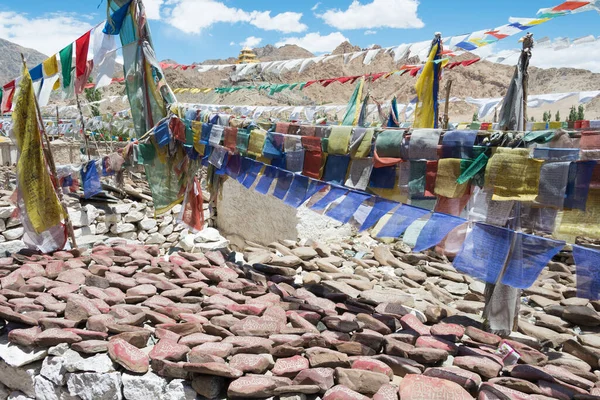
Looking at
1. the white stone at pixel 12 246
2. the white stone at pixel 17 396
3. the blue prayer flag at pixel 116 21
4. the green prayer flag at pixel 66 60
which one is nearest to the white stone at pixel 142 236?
the white stone at pixel 12 246

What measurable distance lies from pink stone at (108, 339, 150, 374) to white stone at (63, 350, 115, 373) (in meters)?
0.05

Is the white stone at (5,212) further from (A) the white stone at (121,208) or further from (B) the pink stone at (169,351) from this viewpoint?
(B) the pink stone at (169,351)

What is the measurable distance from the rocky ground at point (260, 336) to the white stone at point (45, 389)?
11mm

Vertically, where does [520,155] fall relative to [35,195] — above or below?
above

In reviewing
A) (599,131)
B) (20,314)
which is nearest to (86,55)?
(20,314)

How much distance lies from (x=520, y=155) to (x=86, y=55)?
591cm

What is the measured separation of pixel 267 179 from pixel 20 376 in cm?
291

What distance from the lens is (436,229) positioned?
3.49m

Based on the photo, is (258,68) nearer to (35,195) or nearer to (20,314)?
(35,195)

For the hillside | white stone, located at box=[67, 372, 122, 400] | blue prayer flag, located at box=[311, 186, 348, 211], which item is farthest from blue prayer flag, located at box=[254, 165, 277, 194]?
the hillside

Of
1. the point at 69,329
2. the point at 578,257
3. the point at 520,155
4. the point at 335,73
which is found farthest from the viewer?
the point at 335,73

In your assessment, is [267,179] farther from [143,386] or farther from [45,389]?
[45,389]

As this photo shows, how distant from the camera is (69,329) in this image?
12.0ft

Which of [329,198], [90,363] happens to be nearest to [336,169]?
[329,198]
